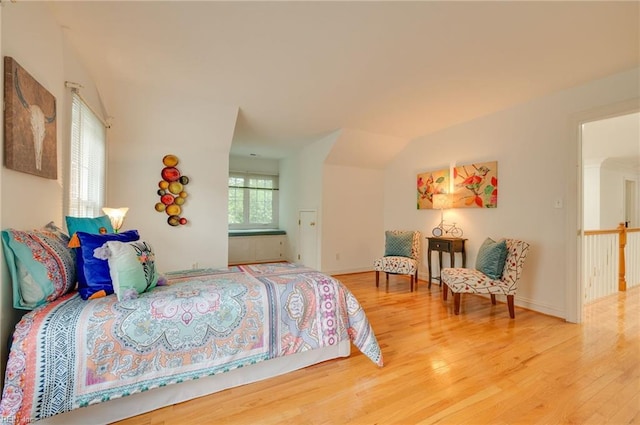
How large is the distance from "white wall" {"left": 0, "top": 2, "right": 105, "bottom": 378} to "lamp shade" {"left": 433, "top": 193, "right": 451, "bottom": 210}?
4170 mm

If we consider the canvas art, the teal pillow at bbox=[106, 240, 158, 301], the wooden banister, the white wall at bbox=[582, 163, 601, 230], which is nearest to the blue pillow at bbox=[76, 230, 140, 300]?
the teal pillow at bbox=[106, 240, 158, 301]

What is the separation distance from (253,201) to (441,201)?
4.24 metres

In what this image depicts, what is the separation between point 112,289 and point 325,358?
4.94 ft

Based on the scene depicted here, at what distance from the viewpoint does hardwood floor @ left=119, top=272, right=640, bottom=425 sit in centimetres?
146

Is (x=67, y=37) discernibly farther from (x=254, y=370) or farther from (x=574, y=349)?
(x=574, y=349)

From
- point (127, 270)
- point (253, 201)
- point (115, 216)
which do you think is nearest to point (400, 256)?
point (127, 270)

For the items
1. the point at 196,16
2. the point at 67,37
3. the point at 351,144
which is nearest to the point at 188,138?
the point at 67,37

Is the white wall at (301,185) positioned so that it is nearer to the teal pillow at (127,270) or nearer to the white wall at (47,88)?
the white wall at (47,88)

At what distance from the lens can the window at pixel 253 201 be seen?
20.3 ft

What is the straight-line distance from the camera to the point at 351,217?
16.4ft

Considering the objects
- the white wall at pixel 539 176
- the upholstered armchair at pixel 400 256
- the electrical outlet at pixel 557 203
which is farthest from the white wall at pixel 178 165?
the electrical outlet at pixel 557 203

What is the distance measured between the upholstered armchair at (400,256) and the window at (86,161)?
3.61 meters

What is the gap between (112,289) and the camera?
1.57 metres

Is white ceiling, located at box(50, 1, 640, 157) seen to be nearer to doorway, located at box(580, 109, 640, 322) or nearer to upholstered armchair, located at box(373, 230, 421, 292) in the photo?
doorway, located at box(580, 109, 640, 322)
